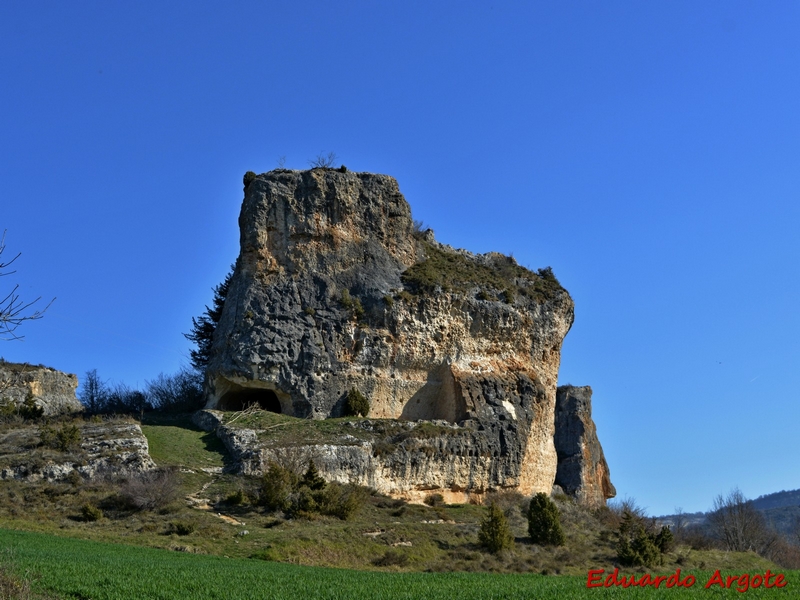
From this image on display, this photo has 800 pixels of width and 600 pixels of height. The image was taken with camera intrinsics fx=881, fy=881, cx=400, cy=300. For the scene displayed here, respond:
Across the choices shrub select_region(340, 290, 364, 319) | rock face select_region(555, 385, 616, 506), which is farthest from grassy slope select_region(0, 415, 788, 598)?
rock face select_region(555, 385, 616, 506)

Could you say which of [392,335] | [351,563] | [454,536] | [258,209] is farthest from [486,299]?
[351,563]

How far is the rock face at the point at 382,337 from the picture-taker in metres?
34.8

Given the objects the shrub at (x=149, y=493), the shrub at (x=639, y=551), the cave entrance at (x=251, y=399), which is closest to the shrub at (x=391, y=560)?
the shrub at (x=149, y=493)

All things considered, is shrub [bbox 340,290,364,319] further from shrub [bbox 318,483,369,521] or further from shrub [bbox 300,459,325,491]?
shrub [bbox 318,483,369,521]

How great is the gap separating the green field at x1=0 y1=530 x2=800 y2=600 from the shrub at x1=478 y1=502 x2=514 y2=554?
256 inches

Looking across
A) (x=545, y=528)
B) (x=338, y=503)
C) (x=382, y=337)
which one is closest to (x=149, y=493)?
(x=338, y=503)

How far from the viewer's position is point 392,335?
121ft

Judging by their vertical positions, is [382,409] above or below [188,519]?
above

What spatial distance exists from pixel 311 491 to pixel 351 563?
4445 mm

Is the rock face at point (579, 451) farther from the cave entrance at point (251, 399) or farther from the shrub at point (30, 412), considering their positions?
the shrub at point (30, 412)

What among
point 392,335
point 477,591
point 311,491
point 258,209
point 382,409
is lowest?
point 477,591

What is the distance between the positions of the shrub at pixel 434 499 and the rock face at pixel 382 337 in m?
0.42

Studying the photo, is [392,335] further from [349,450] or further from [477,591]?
[477,591]

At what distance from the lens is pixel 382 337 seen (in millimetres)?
36688
